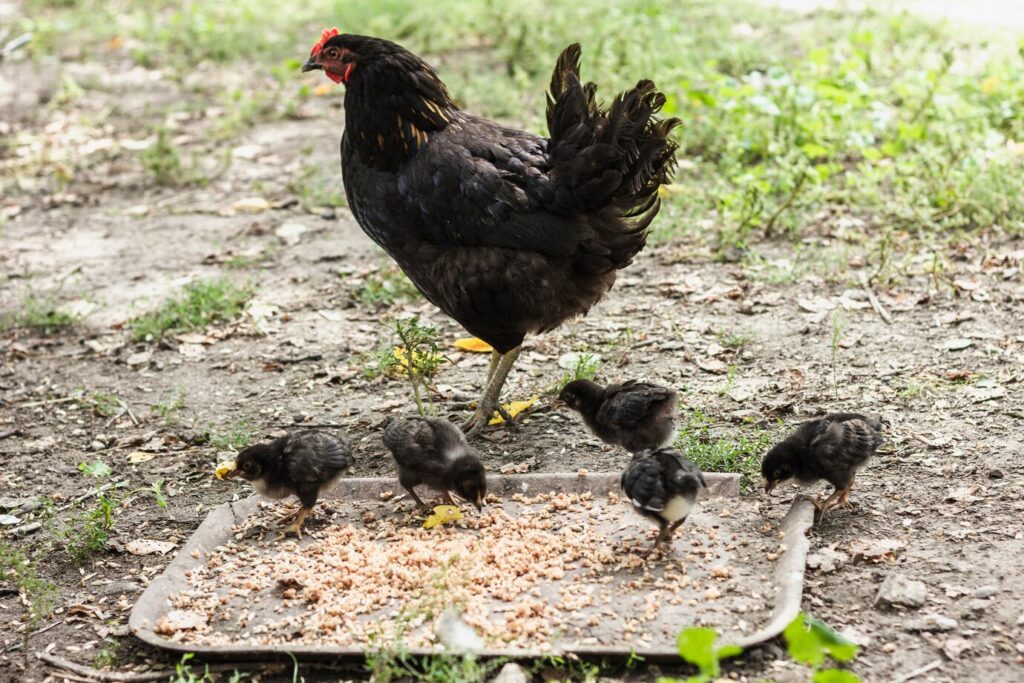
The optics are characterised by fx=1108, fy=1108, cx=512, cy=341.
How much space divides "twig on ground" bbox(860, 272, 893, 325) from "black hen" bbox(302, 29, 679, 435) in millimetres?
1813

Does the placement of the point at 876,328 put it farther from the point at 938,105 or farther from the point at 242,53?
the point at 242,53

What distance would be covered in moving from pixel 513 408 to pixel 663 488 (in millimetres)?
1736

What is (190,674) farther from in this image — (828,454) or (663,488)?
(828,454)

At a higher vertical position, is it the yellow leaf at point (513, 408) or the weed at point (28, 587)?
the yellow leaf at point (513, 408)

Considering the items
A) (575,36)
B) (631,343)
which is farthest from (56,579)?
(575,36)

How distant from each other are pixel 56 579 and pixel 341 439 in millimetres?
1300

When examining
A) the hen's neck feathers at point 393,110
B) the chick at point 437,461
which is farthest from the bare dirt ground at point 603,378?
the hen's neck feathers at point 393,110

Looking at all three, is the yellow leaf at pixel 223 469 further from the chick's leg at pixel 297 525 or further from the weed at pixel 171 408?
the weed at pixel 171 408

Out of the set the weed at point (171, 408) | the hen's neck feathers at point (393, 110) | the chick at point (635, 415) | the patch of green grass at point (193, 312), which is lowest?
the weed at point (171, 408)

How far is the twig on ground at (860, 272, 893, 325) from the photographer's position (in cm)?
637

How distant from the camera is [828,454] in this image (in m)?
→ 4.41

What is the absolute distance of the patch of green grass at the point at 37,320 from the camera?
707 cm

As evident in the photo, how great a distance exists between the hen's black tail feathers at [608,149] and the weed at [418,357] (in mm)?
959

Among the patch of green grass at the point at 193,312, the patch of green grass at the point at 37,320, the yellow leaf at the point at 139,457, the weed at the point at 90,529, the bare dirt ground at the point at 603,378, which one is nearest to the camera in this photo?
the bare dirt ground at the point at 603,378
